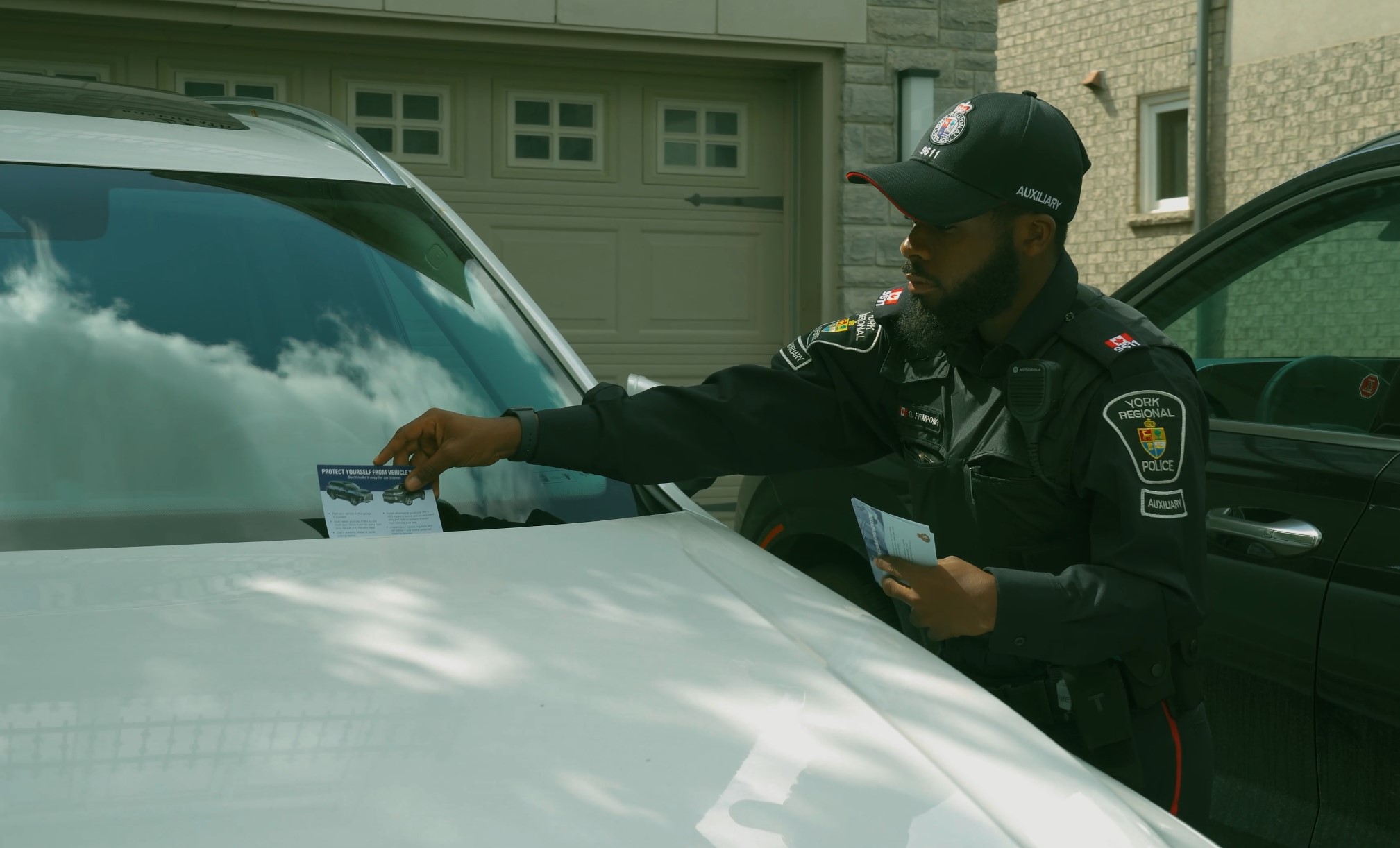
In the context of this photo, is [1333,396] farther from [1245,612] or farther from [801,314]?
[801,314]

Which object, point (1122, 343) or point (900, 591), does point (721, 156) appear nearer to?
point (1122, 343)

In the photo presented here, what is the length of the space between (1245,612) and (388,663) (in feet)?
5.91

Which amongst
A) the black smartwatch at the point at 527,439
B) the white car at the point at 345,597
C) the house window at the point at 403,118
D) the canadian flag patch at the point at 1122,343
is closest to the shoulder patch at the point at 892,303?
the canadian flag patch at the point at 1122,343

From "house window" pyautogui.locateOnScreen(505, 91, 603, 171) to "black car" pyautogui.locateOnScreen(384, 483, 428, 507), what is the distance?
6.00m

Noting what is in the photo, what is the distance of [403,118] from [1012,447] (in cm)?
617

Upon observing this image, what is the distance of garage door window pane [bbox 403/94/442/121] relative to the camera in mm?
7629

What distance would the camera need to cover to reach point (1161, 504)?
192 cm

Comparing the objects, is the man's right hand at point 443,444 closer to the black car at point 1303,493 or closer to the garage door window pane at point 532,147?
the black car at point 1303,493

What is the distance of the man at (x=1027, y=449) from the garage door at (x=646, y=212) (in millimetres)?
5280

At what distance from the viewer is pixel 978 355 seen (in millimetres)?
2227

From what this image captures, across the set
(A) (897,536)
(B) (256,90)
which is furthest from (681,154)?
(A) (897,536)

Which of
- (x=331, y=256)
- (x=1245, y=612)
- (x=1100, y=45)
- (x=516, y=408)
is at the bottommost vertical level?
(x=1245, y=612)

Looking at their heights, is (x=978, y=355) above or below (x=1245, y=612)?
above

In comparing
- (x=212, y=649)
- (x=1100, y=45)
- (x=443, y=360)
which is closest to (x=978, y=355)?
(x=443, y=360)
